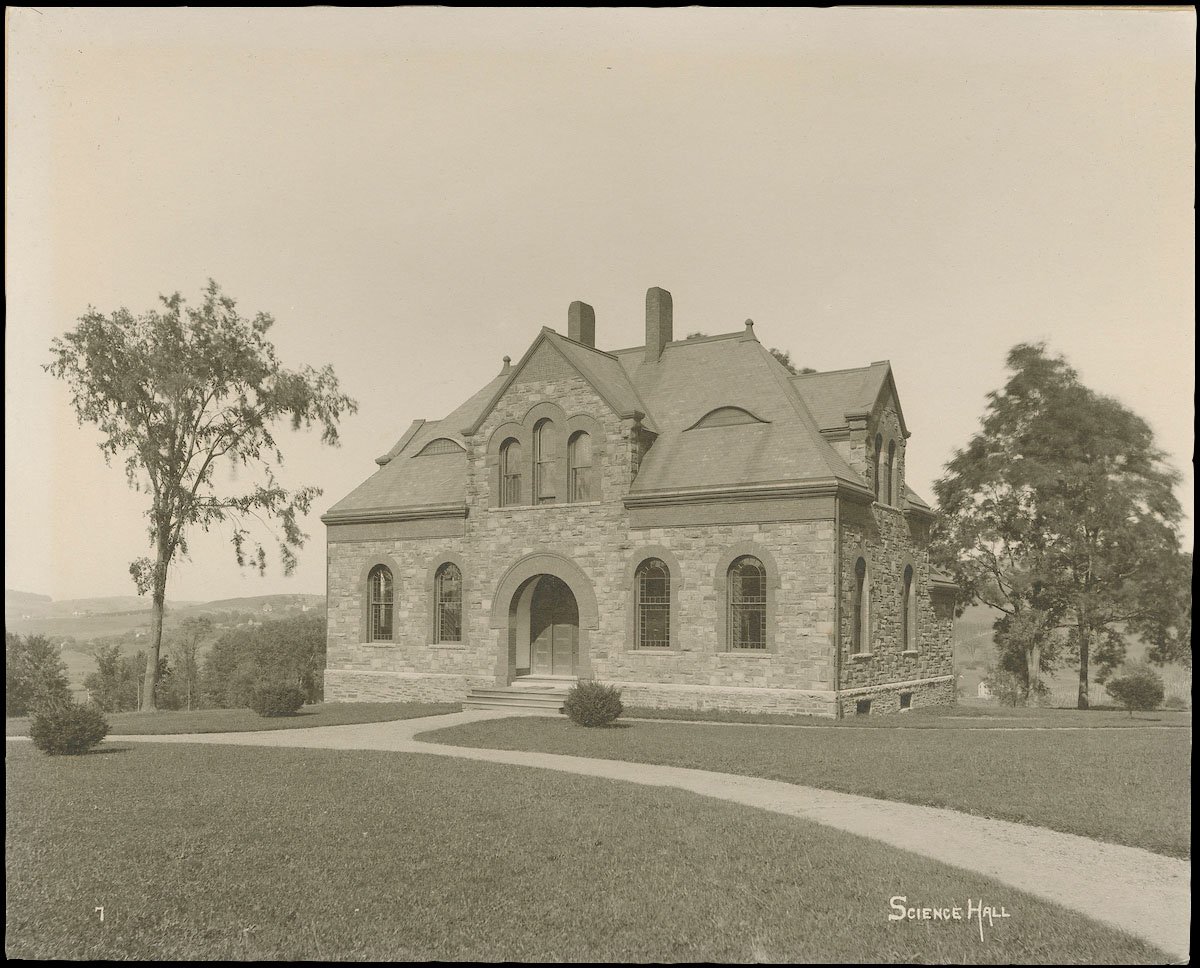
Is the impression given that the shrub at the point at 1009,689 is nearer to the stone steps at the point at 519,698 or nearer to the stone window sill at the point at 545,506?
the stone steps at the point at 519,698

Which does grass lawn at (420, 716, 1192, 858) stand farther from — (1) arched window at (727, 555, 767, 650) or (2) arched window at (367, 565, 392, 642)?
(2) arched window at (367, 565, 392, 642)

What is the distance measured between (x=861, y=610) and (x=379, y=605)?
1454 cm

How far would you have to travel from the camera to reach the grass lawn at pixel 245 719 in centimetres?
2017

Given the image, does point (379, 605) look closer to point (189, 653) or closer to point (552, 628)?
point (552, 628)

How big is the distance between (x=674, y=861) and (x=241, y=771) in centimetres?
781

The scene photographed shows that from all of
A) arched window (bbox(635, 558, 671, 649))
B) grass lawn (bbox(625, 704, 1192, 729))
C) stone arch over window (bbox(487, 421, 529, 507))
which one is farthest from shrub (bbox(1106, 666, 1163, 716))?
stone arch over window (bbox(487, 421, 529, 507))

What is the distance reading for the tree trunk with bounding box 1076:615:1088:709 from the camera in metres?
28.2

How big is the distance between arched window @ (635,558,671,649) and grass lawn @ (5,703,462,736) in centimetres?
530

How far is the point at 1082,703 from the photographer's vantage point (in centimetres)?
2861

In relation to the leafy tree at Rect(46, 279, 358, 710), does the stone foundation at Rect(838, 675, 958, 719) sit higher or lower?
lower

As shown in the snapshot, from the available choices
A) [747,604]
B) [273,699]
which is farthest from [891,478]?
[273,699]

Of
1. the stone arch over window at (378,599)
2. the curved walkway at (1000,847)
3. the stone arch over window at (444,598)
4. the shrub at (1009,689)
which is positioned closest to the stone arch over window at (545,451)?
the stone arch over window at (444,598)

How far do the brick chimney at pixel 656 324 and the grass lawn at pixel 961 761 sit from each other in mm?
12316

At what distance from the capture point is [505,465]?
2712cm
